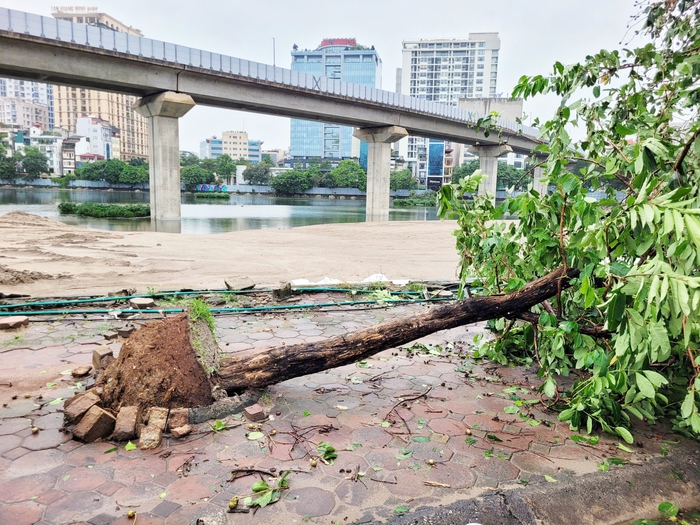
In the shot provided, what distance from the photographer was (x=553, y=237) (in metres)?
3.75

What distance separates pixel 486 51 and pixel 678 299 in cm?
14003

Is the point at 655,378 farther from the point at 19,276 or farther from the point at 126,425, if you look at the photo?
the point at 19,276

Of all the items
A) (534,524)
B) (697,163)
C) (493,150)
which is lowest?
(534,524)

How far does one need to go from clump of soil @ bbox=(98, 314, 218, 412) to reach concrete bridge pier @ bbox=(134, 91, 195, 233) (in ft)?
66.8

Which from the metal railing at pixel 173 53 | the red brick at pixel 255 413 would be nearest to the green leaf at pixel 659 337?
the red brick at pixel 255 413

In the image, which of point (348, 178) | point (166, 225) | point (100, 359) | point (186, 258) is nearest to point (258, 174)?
point (348, 178)

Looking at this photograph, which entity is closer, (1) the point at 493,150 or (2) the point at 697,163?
(2) the point at 697,163

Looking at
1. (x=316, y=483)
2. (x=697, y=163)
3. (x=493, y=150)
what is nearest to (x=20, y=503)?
(x=316, y=483)

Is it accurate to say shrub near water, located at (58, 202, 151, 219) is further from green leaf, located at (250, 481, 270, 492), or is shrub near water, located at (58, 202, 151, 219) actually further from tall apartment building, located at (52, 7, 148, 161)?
tall apartment building, located at (52, 7, 148, 161)

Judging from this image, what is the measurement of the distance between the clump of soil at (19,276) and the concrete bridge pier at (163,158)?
Result: 14702 mm

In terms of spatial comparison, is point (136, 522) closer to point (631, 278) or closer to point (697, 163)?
point (631, 278)

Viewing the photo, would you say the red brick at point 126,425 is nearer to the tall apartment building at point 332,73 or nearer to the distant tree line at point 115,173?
the distant tree line at point 115,173

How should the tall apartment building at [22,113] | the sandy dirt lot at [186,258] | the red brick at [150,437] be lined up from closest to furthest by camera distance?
the red brick at [150,437]
the sandy dirt lot at [186,258]
the tall apartment building at [22,113]

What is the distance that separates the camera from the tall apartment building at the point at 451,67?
4872 inches
